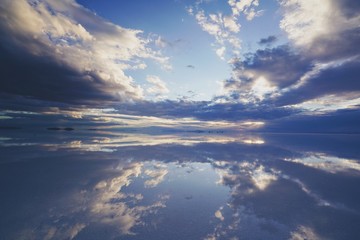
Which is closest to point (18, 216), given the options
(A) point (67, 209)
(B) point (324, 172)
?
(A) point (67, 209)

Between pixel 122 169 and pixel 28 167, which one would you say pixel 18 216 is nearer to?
pixel 122 169

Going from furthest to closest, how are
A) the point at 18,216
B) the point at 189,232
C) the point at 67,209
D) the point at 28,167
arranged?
the point at 28,167
the point at 67,209
the point at 18,216
the point at 189,232

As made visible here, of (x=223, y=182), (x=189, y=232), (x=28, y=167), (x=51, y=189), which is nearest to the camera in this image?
(x=189, y=232)

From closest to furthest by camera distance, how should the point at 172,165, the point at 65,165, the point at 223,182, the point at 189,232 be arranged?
1. the point at 189,232
2. the point at 223,182
3. the point at 65,165
4. the point at 172,165

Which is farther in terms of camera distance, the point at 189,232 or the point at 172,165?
the point at 172,165

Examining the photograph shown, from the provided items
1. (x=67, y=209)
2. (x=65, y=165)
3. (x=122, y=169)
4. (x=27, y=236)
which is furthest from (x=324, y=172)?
(x=65, y=165)

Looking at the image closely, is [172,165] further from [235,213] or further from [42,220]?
[42,220]

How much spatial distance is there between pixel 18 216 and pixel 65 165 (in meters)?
8.50

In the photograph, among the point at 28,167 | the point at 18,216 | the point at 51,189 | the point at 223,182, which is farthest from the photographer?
the point at 28,167

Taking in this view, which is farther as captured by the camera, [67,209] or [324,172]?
[324,172]

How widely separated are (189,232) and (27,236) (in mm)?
4123

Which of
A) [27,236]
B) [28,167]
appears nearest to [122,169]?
[28,167]

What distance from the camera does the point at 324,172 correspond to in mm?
13758

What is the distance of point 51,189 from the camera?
9.05m
